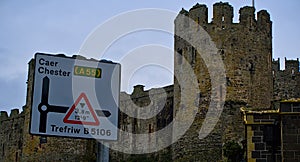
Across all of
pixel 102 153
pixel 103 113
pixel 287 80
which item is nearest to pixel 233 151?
pixel 287 80

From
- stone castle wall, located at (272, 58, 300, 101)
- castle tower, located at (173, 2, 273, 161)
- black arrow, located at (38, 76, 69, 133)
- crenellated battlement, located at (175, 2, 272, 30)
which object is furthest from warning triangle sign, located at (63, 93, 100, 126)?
stone castle wall, located at (272, 58, 300, 101)

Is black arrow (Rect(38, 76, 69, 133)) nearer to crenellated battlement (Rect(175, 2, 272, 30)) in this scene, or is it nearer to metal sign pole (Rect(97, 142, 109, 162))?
metal sign pole (Rect(97, 142, 109, 162))

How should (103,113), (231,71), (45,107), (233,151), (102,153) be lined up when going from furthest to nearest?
(231,71) → (233,151) → (103,113) → (45,107) → (102,153)

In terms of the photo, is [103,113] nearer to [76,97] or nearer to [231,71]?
[76,97]

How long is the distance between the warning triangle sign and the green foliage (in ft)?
67.4

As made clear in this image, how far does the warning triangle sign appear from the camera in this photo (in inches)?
475

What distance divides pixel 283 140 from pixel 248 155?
1.19 m

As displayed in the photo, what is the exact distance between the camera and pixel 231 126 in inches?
1309

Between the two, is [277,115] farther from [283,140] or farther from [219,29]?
[219,29]

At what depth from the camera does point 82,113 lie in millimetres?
12141

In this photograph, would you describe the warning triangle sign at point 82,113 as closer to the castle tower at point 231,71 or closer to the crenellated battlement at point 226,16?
the castle tower at point 231,71

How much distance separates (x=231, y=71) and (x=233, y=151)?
3651 millimetres

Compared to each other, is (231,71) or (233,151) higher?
(231,71)

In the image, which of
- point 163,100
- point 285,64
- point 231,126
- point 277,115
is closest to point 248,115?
point 277,115
